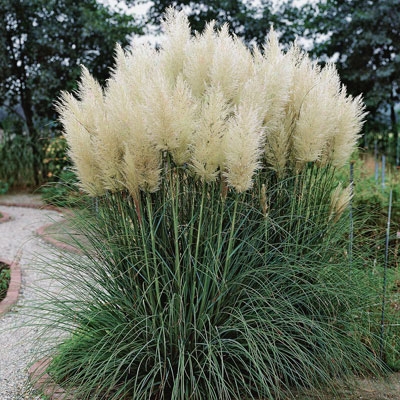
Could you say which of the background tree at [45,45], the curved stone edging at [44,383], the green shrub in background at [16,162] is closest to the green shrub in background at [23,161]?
the green shrub in background at [16,162]

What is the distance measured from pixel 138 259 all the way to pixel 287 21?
14.9 m

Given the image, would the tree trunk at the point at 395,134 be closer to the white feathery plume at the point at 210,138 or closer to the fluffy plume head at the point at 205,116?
the fluffy plume head at the point at 205,116

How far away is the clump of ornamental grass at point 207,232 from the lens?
9.18ft

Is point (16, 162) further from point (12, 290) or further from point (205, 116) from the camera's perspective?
point (205, 116)

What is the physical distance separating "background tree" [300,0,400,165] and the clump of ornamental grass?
40.6 ft

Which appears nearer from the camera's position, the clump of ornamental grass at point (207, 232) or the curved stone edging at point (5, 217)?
the clump of ornamental grass at point (207, 232)

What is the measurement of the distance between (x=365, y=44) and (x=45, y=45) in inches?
335

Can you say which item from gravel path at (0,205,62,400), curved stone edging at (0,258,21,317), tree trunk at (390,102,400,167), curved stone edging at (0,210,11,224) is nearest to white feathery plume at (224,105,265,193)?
gravel path at (0,205,62,400)

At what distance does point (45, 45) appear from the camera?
12.4 metres

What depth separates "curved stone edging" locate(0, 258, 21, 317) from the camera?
5160 mm

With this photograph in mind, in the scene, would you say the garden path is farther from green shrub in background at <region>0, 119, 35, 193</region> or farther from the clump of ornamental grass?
green shrub in background at <region>0, 119, 35, 193</region>

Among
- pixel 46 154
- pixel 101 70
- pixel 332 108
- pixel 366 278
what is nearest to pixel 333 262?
pixel 366 278

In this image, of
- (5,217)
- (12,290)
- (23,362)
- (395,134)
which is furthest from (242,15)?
(23,362)

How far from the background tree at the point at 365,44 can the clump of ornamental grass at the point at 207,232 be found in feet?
40.6
